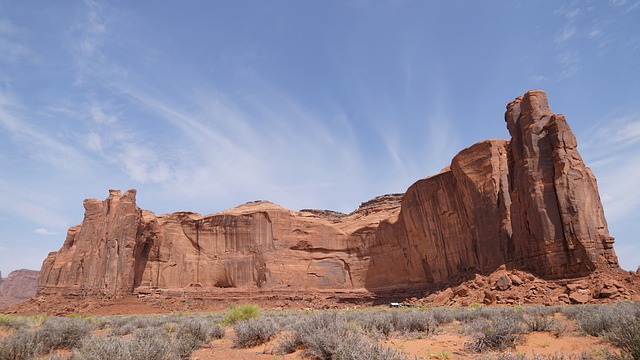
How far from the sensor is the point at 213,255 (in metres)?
57.6

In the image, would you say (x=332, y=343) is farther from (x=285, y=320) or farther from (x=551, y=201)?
(x=551, y=201)

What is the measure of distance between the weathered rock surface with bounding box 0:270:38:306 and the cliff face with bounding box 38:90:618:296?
10674 cm

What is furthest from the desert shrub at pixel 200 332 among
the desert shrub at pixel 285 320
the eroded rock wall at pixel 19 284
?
the eroded rock wall at pixel 19 284

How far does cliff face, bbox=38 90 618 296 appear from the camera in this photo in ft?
89.0

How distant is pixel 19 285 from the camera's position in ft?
475

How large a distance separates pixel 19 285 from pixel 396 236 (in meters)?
157

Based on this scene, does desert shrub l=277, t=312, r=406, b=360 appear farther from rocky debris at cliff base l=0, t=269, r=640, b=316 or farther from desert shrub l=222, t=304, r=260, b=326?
rocky debris at cliff base l=0, t=269, r=640, b=316

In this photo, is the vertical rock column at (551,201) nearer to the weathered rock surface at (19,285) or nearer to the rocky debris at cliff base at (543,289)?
the rocky debris at cliff base at (543,289)

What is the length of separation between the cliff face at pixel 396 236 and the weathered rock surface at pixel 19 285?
107 m

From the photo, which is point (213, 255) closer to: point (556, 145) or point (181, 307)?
point (181, 307)

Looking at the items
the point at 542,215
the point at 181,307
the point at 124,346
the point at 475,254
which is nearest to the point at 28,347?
the point at 124,346

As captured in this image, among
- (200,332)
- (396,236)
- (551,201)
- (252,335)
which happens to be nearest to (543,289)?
(551,201)

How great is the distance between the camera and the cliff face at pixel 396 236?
27.1 m

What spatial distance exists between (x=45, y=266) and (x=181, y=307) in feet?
86.5
